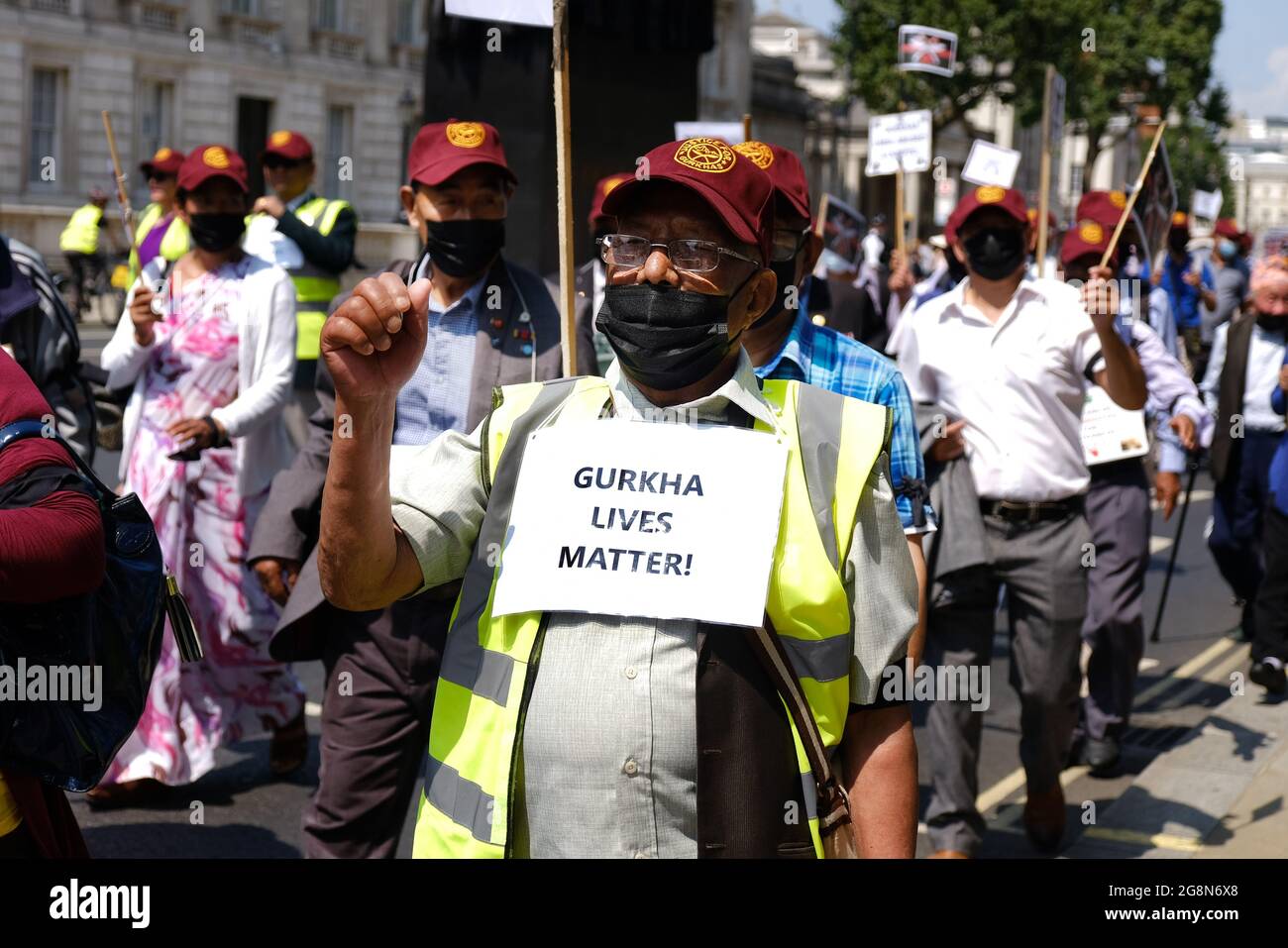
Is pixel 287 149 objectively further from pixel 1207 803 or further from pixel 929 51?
pixel 1207 803

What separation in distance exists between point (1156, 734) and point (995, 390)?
8.69 ft

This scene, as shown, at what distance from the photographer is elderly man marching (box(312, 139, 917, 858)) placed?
255cm

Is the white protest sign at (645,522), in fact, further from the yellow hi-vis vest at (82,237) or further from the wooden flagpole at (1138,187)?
the yellow hi-vis vest at (82,237)

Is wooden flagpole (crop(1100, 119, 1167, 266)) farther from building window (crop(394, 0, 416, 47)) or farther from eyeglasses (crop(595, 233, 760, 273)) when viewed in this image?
building window (crop(394, 0, 416, 47))

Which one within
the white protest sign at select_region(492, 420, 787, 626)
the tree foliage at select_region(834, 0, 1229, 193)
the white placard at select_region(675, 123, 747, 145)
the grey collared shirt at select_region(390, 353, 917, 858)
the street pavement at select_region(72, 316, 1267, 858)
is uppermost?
the tree foliage at select_region(834, 0, 1229, 193)

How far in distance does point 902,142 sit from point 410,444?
773 centimetres

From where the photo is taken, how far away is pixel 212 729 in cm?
609

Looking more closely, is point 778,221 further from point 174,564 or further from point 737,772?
point 174,564

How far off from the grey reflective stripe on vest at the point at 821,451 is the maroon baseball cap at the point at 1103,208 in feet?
16.4

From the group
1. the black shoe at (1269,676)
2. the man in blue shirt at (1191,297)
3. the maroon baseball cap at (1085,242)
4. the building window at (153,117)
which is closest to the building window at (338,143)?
the building window at (153,117)

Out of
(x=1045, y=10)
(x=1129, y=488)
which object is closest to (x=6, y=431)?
(x=1129, y=488)

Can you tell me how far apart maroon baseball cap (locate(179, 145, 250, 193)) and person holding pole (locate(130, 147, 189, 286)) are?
147 cm

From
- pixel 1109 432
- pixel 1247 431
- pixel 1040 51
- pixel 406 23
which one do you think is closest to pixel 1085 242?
pixel 1109 432

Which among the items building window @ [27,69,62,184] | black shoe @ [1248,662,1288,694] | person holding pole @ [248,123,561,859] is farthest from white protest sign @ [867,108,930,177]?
building window @ [27,69,62,184]
